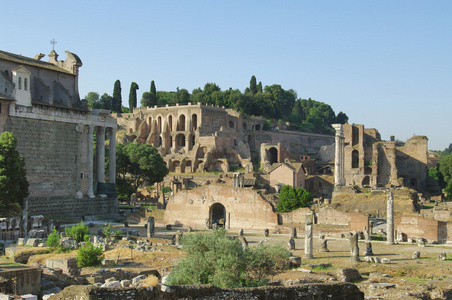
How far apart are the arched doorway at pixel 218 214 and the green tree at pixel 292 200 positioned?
4.29m

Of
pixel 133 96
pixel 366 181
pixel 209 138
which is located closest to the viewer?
pixel 366 181

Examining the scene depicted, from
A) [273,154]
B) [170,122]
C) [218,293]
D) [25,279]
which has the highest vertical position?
[170,122]

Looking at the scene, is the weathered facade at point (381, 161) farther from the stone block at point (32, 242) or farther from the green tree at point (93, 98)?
the green tree at point (93, 98)

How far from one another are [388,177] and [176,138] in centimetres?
3026

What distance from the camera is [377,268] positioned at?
811 inches

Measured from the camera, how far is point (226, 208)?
38.1 metres

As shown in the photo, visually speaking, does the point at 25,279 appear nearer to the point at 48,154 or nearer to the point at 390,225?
the point at 390,225

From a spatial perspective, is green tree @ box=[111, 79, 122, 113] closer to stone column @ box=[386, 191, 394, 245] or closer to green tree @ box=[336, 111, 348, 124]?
green tree @ box=[336, 111, 348, 124]

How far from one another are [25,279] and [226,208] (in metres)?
24.9

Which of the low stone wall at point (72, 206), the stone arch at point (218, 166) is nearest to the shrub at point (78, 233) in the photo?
the low stone wall at point (72, 206)

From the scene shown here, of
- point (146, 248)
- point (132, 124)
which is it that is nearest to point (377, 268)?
point (146, 248)

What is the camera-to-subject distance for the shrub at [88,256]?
2008 cm

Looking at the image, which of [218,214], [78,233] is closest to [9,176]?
[78,233]

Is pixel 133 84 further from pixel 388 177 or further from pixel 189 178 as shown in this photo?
pixel 388 177
